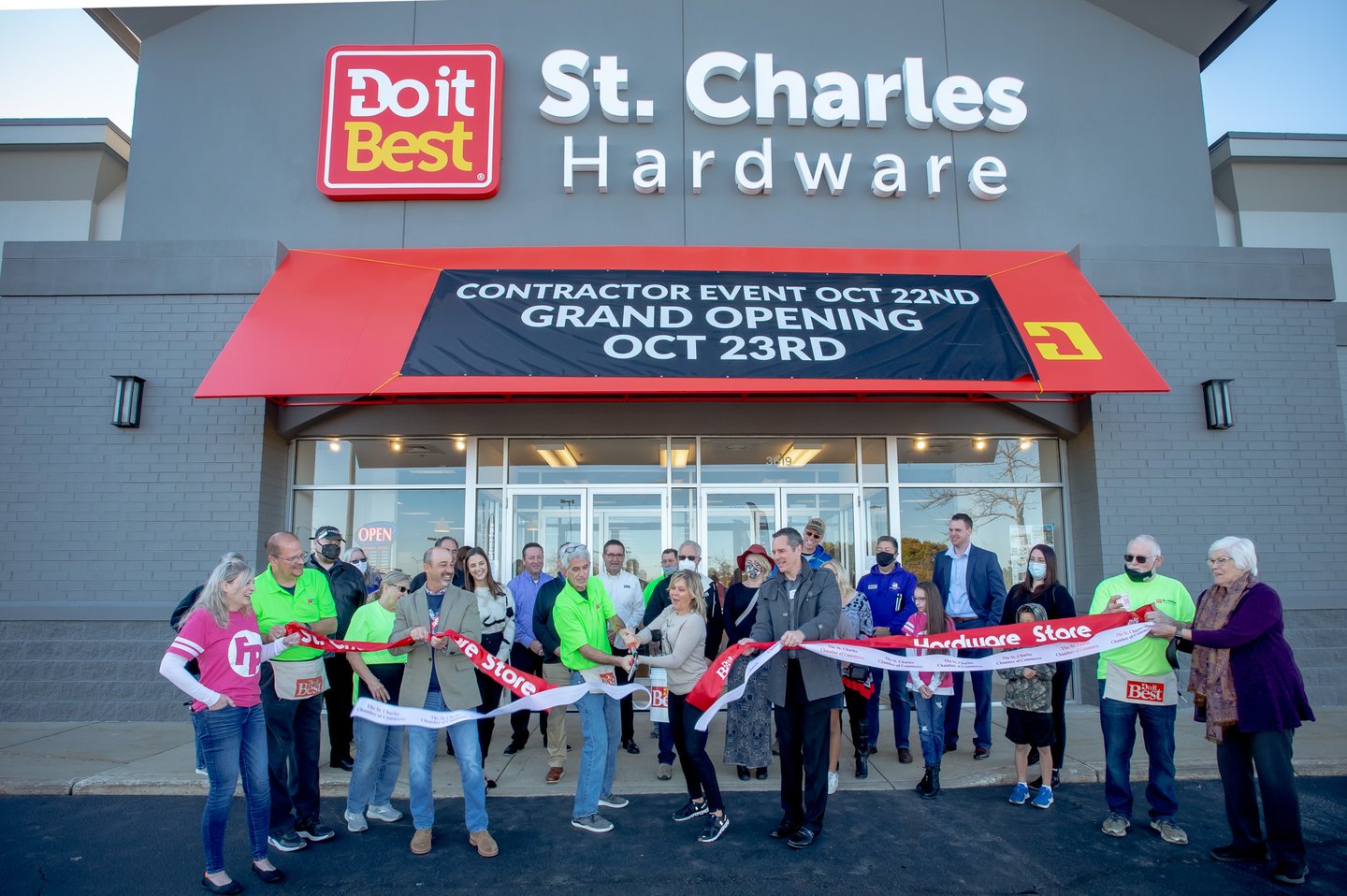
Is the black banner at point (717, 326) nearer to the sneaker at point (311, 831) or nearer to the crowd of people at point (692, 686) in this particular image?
the crowd of people at point (692, 686)

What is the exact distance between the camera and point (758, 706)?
6.48 metres

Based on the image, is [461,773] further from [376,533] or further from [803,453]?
[803,453]

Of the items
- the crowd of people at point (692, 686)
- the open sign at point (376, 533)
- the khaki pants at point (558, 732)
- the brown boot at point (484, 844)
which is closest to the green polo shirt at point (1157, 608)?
the crowd of people at point (692, 686)

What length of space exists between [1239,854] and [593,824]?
158 inches

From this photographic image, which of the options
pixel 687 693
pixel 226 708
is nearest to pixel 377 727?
pixel 226 708

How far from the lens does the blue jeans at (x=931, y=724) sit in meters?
6.29

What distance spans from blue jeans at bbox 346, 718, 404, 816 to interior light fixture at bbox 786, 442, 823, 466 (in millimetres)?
6039

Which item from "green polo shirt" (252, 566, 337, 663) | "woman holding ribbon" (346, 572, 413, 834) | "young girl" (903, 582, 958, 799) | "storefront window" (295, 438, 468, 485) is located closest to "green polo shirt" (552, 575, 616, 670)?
"woman holding ribbon" (346, 572, 413, 834)

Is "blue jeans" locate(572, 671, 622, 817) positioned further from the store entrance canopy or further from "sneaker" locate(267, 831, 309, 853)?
the store entrance canopy

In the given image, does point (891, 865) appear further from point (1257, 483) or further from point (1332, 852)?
point (1257, 483)

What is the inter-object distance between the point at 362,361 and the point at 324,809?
13.7 ft

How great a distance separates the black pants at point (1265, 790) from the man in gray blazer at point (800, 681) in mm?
2384

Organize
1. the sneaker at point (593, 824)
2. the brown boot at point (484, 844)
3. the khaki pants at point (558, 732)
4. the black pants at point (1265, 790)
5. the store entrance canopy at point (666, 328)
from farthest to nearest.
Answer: the store entrance canopy at point (666, 328) → the khaki pants at point (558, 732) → the sneaker at point (593, 824) → the brown boot at point (484, 844) → the black pants at point (1265, 790)

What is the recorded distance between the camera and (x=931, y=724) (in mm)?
6324
